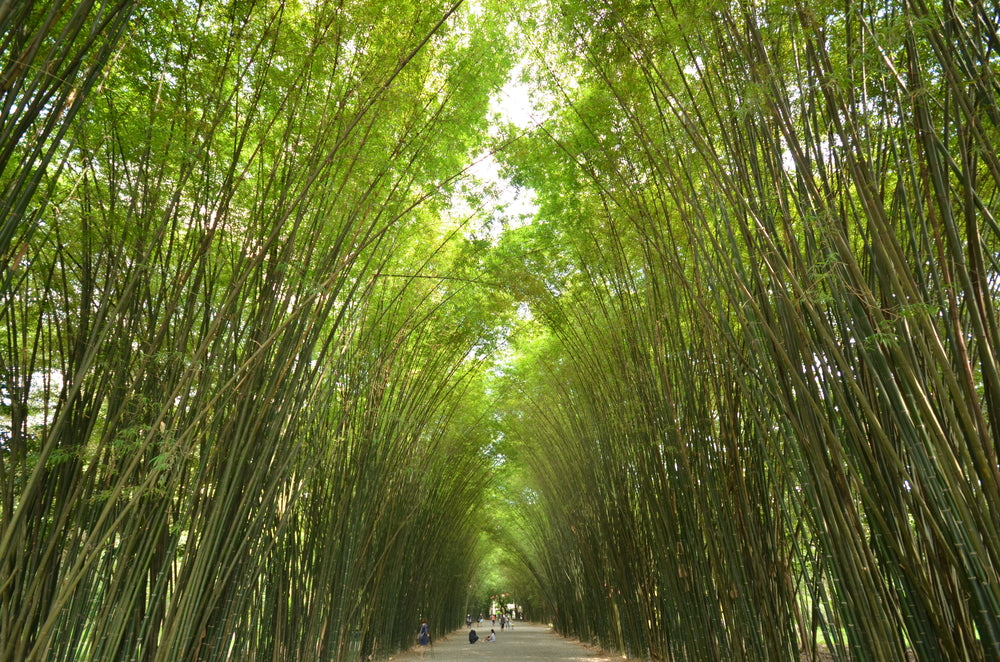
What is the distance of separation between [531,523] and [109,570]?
50.3 feet

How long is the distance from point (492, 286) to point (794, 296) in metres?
3.19

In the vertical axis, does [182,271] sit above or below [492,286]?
below

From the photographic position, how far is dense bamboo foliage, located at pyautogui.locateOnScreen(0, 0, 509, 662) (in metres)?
2.29

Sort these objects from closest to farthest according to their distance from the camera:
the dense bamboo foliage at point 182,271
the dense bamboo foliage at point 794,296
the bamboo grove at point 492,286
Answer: the dense bamboo foliage at point 794,296 < the bamboo grove at point 492,286 < the dense bamboo foliage at point 182,271

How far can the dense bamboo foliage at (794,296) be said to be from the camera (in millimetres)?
1686

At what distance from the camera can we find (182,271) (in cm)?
281

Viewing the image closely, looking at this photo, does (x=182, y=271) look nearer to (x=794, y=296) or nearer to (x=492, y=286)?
(x=794, y=296)

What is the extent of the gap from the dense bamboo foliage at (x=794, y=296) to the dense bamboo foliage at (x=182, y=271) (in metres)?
1.09

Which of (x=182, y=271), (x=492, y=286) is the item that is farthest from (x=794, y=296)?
(x=492, y=286)

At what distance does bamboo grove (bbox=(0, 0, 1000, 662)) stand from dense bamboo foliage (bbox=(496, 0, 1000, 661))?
21 mm

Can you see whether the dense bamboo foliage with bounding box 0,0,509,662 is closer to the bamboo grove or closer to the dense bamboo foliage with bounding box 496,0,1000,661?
the bamboo grove

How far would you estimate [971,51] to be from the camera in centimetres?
164

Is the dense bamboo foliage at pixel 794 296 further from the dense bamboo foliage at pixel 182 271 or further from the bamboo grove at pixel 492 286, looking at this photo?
the dense bamboo foliage at pixel 182 271

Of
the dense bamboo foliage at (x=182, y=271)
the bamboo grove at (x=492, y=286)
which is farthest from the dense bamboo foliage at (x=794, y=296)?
the dense bamboo foliage at (x=182, y=271)
